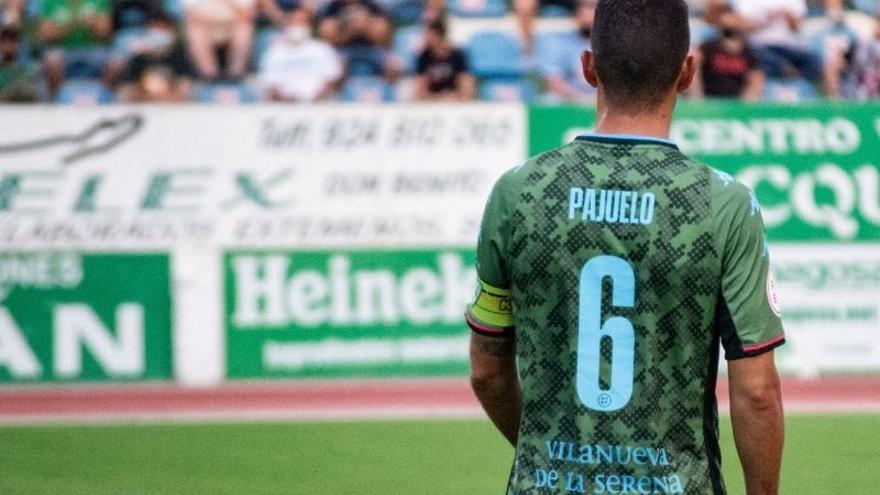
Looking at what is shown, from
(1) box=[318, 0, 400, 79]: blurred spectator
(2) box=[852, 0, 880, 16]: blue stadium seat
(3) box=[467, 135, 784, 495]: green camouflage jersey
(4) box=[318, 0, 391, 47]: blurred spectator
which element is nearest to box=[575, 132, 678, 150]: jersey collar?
(3) box=[467, 135, 784, 495]: green camouflage jersey

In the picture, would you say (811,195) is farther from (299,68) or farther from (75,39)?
(75,39)

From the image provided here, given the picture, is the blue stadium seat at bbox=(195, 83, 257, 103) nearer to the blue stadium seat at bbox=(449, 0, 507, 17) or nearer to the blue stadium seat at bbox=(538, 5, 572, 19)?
the blue stadium seat at bbox=(449, 0, 507, 17)

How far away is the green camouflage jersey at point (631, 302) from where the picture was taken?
300 cm

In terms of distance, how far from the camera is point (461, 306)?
11461 millimetres

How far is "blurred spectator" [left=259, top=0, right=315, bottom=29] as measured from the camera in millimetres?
12406

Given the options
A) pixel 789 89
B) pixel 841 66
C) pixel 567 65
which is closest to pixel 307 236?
pixel 567 65

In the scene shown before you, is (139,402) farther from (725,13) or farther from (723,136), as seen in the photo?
(725,13)

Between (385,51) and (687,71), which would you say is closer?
(687,71)

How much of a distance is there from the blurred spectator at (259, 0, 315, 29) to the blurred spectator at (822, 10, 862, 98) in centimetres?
413

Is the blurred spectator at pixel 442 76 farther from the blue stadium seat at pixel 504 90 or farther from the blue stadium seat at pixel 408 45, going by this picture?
the blue stadium seat at pixel 504 90

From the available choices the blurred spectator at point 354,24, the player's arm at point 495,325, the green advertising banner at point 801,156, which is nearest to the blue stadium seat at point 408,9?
the blurred spectator at point 354,24

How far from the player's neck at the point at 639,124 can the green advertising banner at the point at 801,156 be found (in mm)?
8431

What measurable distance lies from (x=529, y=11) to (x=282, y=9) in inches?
76.9

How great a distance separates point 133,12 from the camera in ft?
40.7
